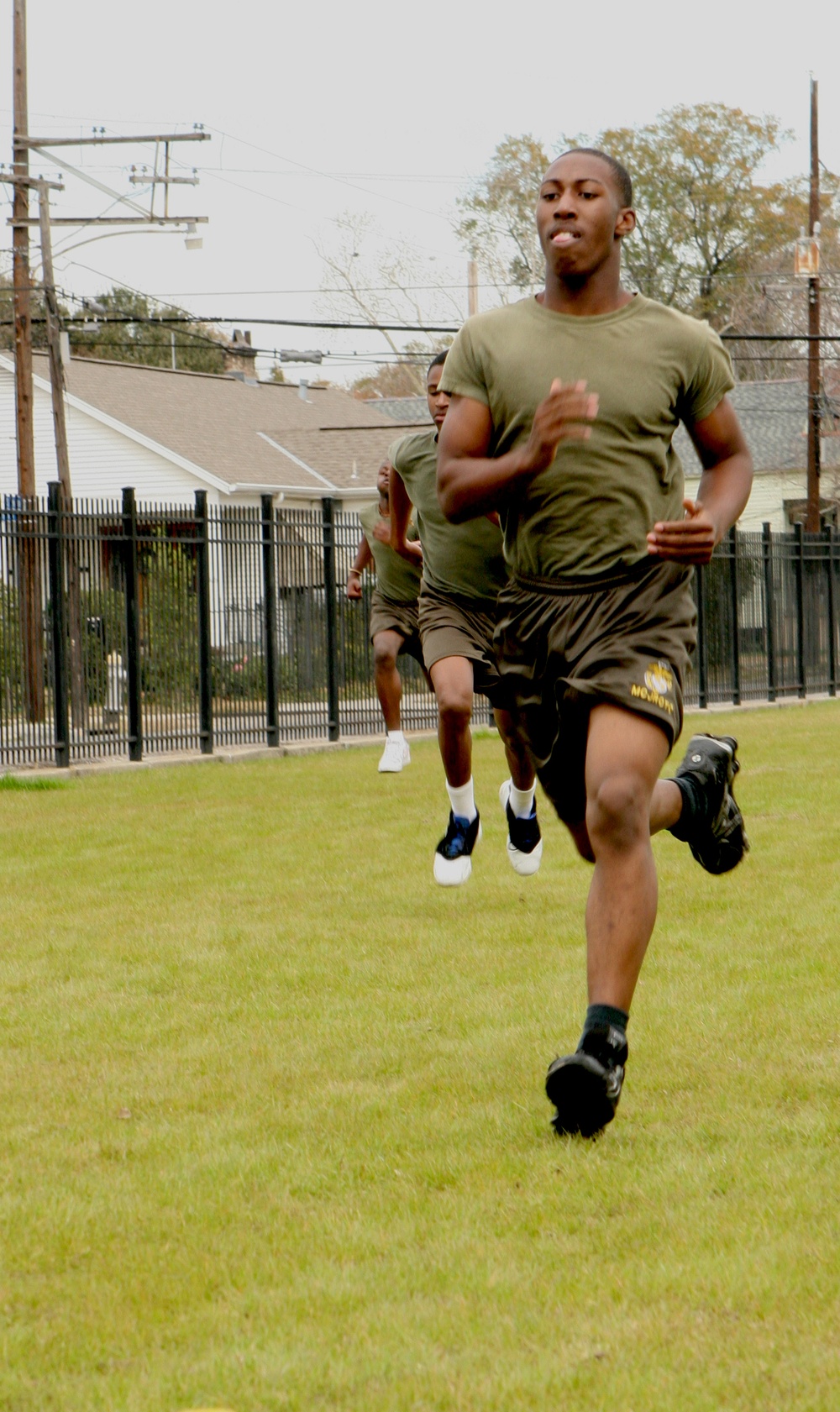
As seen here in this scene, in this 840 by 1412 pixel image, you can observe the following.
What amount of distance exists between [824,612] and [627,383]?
25.5m

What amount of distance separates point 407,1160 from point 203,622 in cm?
1374

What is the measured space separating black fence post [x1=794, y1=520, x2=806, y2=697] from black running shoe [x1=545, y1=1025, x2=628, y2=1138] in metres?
24.4

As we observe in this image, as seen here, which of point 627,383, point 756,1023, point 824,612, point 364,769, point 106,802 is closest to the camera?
point 627,383

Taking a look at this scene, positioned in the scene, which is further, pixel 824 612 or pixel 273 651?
pixel 824 612

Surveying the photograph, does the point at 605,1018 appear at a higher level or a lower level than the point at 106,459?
lower

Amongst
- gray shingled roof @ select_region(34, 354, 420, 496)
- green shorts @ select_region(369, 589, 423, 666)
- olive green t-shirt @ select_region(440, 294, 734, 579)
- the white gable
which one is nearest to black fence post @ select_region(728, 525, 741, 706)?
gray shingled roof @ select_region(34, 354, 420, 496)

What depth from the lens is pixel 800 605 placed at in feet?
91.9

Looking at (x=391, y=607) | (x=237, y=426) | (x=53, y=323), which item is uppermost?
(x=237, y=426)

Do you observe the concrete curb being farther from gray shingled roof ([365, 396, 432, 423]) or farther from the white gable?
gray shingled roof ([365, 396, 432, 423])

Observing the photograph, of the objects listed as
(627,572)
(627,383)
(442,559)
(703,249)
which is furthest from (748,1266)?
(703,249)

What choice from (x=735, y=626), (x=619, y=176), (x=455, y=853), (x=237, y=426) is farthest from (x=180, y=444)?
(x=619, y=176)

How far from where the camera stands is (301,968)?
6.19m

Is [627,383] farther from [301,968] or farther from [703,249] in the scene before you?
[703,249]

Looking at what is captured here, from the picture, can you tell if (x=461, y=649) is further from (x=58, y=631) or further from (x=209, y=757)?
(x=209, y=757)
